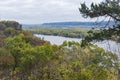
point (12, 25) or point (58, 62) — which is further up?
point (12, 25)

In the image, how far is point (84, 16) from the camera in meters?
18.4

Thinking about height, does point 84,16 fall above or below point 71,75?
above

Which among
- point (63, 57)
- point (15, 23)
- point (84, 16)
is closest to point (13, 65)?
point (63, 57)

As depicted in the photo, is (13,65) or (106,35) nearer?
(106,35)

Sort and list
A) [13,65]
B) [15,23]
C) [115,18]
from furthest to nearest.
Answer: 1. [15,23]
2. [13,65]
3. [115,18]

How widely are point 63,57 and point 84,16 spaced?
117ft

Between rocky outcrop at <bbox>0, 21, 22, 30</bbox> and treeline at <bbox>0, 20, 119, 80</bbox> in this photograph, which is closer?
treeline at <bbox>0, 20, 119, 80</bbox>

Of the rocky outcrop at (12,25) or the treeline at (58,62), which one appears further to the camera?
the rocky outcrop at (12,25)

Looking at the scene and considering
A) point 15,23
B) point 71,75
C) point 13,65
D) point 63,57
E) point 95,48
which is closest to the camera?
point 71,75

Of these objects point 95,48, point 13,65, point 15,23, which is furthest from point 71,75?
point 15,23

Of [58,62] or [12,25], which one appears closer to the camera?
[58,62]

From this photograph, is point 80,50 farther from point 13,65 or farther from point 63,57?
point 13,65

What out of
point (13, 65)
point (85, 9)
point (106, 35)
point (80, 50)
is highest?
point (85, 9)

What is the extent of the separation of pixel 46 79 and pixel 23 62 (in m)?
14.9
